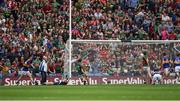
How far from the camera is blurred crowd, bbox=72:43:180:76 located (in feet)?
123

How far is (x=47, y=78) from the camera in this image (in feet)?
121

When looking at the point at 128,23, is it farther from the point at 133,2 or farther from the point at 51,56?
the point at 51,56

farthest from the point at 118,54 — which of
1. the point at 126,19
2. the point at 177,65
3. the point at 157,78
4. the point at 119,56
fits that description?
the point at 126,19

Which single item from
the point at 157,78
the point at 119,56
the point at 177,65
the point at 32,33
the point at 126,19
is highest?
the point at 126,19

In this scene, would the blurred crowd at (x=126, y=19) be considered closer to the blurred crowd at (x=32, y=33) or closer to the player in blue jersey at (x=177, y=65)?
the blurred crowd at (x=32, y=33)

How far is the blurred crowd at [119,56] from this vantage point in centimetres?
3762

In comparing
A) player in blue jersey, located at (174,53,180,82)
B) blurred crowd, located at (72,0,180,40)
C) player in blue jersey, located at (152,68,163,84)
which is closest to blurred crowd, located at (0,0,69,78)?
blurred crowd, located at (72,0,180,40)

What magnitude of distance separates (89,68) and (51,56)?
226 centimetres

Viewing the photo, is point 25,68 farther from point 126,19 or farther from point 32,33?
point 126,19

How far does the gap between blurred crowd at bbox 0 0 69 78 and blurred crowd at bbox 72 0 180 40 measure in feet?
3.25

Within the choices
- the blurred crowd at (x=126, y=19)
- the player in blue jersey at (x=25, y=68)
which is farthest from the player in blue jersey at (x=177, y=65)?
the player in blue jersey at (x=25, y=68)

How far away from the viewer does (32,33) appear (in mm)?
39250

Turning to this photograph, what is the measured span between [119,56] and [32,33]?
519 cm

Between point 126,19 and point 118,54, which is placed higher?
point 126,19
